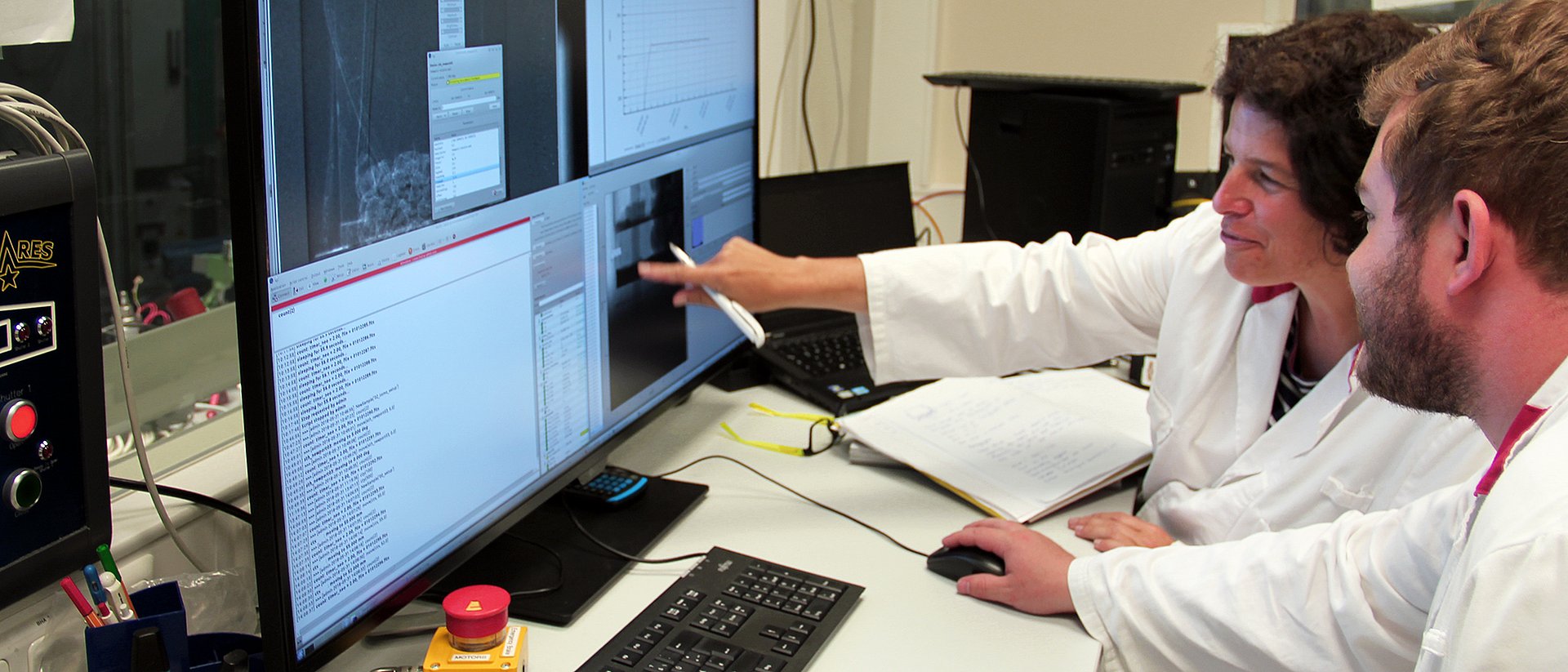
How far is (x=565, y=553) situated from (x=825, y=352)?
0.62m

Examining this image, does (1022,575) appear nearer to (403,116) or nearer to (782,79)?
(403,116)

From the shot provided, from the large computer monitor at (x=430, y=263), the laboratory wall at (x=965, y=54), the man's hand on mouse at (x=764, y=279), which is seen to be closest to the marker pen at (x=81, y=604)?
the large computer monitor at (x=430, y=263)

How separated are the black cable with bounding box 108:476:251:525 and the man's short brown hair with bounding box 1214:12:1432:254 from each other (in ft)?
3.53

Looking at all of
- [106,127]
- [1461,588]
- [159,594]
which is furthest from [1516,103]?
[106,127]

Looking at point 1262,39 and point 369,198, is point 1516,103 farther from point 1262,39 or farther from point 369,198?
point 369,198

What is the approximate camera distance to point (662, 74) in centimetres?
117

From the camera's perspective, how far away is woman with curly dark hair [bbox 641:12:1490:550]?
1208mm

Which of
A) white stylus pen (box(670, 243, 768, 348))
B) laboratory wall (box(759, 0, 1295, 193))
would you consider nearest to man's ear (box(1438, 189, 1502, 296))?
white stylus pen (box(670, 243, 768, 348))

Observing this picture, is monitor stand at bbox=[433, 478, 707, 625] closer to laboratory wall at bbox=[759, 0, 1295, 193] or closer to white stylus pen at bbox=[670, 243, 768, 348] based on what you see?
white stylus pen at bbox=[670, 243, 768, 348]

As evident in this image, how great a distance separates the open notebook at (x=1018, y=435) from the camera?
1.29 metres

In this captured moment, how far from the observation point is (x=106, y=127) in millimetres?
1144

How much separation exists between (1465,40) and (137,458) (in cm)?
106

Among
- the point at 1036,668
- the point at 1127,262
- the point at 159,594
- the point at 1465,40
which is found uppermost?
the point at 1465,40

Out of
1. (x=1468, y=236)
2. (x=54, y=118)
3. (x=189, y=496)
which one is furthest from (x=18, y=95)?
(x=1468, y=236)
